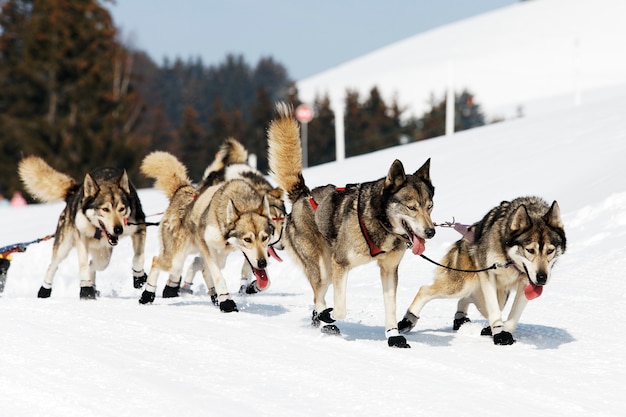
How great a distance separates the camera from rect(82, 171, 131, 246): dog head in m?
7.65

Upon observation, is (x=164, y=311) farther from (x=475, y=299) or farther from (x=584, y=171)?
(x=584, y=171)

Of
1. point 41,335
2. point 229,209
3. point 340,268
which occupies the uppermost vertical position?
point 229,209

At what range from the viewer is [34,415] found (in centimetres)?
386

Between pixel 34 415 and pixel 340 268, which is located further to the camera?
pixel 340 268

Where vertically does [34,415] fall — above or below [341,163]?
below

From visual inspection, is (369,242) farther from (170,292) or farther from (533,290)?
(170,292)

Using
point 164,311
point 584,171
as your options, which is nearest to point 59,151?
point 584,171

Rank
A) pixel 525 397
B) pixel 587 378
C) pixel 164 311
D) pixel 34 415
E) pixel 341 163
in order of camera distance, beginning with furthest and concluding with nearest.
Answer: pixel 341 163, pixel 164 311, pixel 587 378, pixel 525 397, pixel 34 415

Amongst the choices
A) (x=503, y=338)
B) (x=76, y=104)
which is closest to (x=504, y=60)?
(x=76, y=104)

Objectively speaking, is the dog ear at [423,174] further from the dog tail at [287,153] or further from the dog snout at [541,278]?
the dog tail at [287,153]

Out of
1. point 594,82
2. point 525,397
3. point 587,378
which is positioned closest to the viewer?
point 525,397

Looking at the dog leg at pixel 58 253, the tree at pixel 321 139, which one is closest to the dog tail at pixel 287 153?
the dog leg at pixel 58 253

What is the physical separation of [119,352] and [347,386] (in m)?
1.41

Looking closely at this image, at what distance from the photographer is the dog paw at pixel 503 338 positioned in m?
5.65
